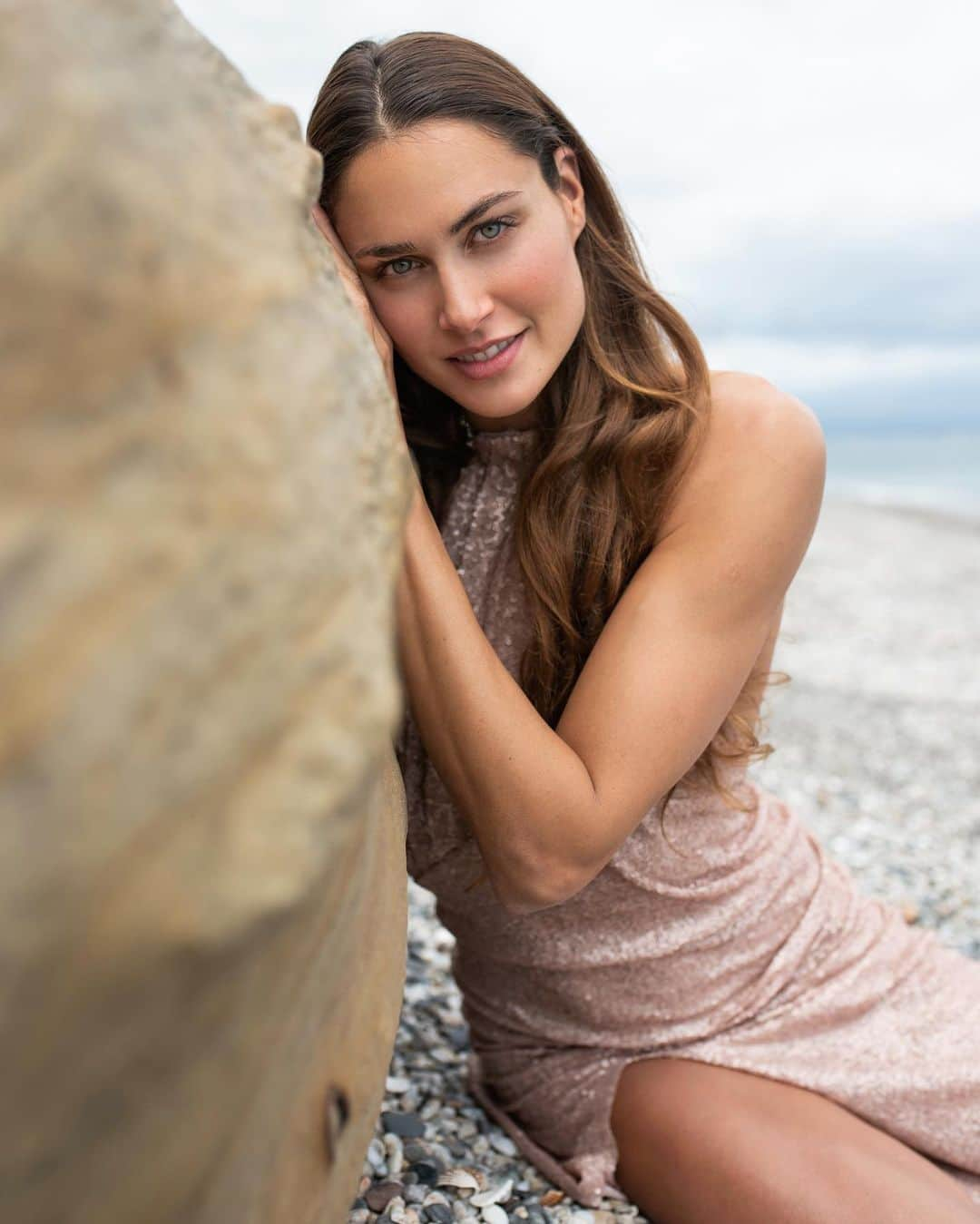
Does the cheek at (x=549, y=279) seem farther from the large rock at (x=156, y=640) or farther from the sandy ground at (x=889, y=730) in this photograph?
the sandy ground at (x=889, y=730)

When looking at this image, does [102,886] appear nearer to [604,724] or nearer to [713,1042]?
[604,724]

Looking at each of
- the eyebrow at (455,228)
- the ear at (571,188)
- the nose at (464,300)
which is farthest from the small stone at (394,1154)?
the ear at (571,188)

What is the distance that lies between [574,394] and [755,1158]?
1.68 m

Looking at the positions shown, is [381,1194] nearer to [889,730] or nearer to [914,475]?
[889,730]

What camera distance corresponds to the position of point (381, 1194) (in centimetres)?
259

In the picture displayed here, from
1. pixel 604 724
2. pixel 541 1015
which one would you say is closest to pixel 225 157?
pixel 604 724

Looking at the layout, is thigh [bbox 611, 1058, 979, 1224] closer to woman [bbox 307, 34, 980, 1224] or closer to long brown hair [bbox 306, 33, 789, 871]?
woman [bbox 307, 34, 980, 1224]

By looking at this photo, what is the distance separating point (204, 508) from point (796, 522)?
173 centimetres

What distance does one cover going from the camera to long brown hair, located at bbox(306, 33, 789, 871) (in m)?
2.46

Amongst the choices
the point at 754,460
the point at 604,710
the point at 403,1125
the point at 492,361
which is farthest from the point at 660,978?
the point at 492,361

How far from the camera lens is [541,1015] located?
2.96 meters

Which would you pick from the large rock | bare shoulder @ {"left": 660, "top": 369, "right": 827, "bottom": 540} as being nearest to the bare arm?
bare shoulder @ {"left": 660, "top": 369, "right": 827, "bottom": 540}

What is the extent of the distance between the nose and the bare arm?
15.8 inches

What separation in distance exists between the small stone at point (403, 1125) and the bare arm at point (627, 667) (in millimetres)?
794
